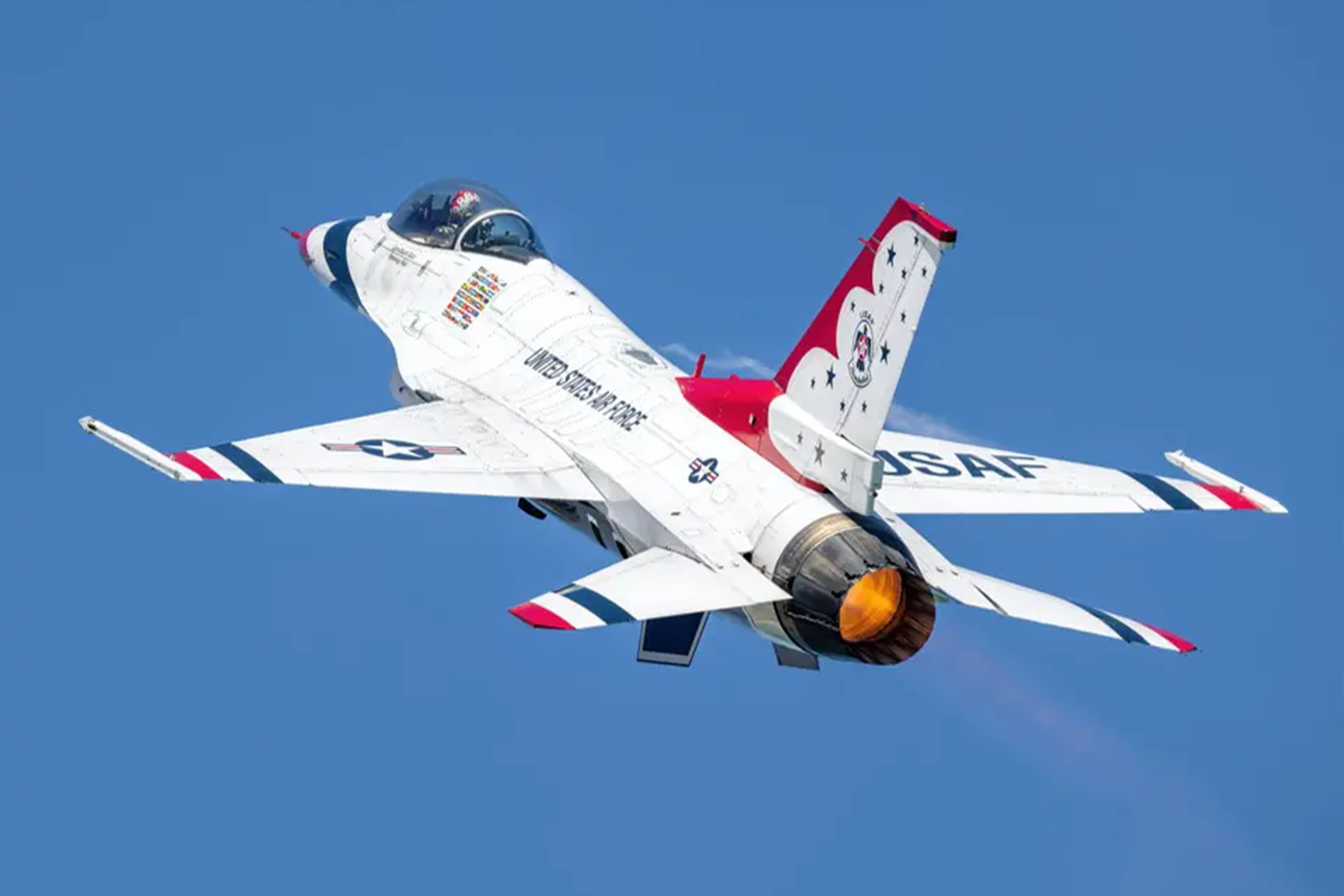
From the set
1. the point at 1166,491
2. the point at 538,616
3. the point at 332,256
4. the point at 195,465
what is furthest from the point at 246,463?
the point at 1166,491

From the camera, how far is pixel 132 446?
90.9 feet

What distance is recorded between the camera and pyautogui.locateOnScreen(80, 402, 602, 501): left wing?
2827 centimetres

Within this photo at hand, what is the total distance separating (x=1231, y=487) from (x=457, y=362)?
8906 millimetres

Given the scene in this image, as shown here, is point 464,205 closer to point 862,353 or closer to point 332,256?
point 332,256

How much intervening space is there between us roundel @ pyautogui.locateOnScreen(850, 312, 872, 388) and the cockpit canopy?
25.8ft

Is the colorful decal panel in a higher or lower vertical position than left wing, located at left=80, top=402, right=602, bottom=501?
higher

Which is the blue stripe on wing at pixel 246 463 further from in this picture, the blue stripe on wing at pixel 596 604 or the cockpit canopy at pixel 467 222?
the cockpit canopy at pixel 467 222

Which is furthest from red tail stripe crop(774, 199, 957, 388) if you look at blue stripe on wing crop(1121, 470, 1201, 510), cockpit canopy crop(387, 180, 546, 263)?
cockpit canopy crop(387, 180, 546, 263)

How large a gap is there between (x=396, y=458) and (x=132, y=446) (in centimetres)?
291

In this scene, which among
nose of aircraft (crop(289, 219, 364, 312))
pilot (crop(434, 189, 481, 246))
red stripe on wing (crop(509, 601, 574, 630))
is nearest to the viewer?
red stripe on wing (crop(509, 601, 574, 630))

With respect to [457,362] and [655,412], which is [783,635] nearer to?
[655,412]

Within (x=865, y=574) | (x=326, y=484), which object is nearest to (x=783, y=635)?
(x=865, y=574)

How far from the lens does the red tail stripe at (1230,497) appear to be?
30172 millimetres

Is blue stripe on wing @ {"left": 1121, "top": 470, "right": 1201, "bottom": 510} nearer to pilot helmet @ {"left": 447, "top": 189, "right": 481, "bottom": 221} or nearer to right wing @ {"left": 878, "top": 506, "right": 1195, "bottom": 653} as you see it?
right wing @ {"left": 878, "top": 506, "right": 1195, "bottom": 653}
